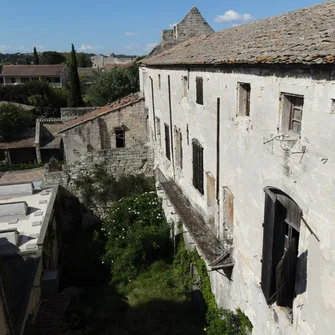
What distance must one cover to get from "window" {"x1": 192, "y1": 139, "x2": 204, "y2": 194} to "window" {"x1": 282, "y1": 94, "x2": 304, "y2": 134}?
17.3 feet

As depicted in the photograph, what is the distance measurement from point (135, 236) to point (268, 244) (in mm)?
9135

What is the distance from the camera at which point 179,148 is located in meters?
14.5

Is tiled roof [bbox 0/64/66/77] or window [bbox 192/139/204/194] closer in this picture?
window [bbox 192/139/204/194]

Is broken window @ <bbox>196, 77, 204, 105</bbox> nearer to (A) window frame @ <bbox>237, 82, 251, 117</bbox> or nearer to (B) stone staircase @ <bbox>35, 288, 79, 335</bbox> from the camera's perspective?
(A) window frame @ <bbox>237, 82, 251, 117</bbox>

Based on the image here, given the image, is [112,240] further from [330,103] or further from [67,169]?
[330,103]

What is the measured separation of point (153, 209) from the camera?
17.3 metres

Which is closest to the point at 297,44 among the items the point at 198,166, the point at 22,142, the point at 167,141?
the point at 198,166

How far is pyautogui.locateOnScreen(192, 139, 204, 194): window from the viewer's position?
11.7 metres

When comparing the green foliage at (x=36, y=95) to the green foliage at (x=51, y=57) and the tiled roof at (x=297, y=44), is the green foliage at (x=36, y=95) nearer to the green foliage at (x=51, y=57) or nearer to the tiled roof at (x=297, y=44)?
the tiled roof at (x=297, y=44)

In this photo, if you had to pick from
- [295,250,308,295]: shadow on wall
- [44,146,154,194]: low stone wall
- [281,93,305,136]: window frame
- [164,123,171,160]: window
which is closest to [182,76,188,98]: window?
[164,123,171,160]: window

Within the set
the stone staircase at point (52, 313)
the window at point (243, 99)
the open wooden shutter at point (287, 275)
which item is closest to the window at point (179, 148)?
the window at point (243, 99)

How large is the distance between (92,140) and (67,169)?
7.50 feet

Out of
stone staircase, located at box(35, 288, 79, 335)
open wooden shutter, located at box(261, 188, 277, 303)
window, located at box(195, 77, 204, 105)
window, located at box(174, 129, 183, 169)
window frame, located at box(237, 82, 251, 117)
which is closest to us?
open wooden shutter, located at box(261, 188, 277, 303)

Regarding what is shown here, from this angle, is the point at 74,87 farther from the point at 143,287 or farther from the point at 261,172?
the point at 261,172
